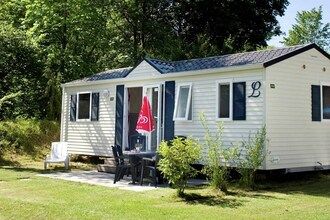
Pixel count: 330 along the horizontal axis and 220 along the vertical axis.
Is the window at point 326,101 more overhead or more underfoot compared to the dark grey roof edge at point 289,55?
more underfoot

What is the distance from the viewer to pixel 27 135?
1820 cm

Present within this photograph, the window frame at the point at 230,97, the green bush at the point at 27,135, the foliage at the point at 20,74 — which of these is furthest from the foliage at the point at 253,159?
the foliage at the point at 20,74

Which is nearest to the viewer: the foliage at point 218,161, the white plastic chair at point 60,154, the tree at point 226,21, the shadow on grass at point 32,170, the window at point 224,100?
the foliage at point 218,161

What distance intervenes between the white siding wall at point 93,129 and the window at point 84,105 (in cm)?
22

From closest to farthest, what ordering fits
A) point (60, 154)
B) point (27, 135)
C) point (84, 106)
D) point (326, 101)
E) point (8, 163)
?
point (326, 101), point (60, 154), point (8, 163), point (84, 106), point (27, 135)

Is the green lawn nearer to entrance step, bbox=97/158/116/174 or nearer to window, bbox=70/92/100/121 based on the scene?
entrance step, bbox=97/158/116/174

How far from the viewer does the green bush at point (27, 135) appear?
1738cm

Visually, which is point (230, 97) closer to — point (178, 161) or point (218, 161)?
point (218, 161)

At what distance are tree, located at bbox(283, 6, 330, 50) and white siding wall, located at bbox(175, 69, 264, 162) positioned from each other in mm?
32355

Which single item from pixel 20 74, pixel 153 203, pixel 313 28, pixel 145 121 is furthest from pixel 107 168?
pixel 313 28

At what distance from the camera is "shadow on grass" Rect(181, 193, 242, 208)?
8468 millimetres

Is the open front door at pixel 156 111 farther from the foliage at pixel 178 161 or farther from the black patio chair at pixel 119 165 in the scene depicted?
the foliage at pixel 178 161

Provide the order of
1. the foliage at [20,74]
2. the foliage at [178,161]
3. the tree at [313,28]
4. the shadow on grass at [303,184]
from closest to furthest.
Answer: the foliage at [178,161], the shadow on grass at [303,184], the foliage at [20,74], the tree at [313,28]

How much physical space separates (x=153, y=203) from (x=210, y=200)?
1.15 metres
